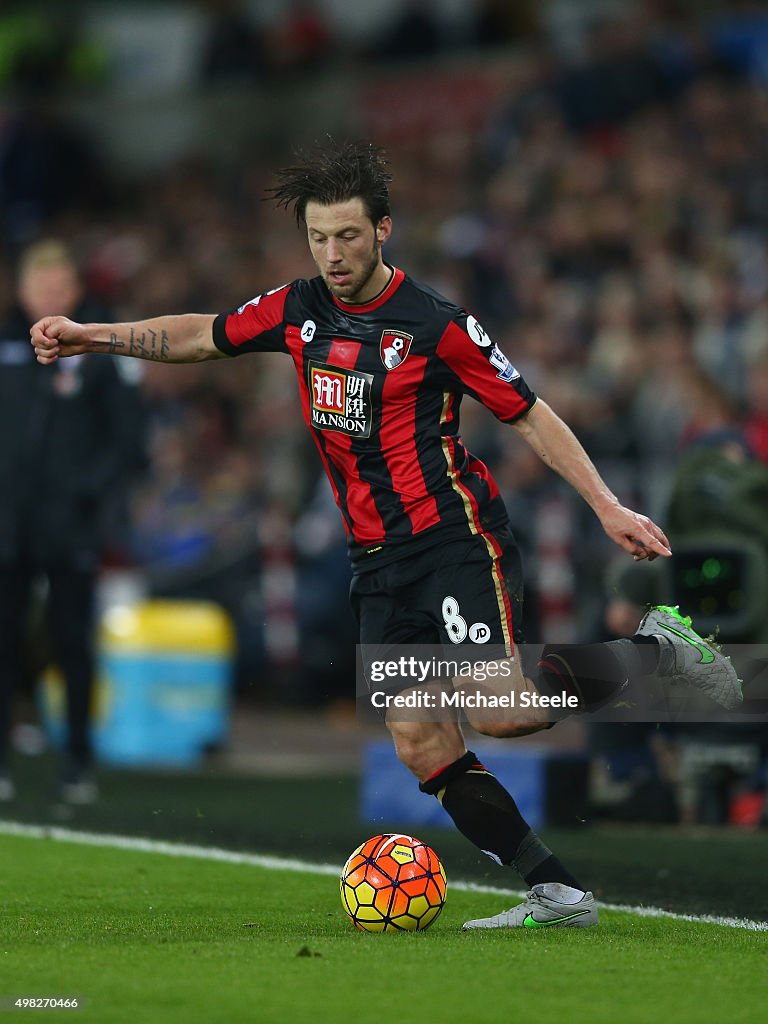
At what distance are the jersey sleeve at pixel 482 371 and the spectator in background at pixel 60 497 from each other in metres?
4.10

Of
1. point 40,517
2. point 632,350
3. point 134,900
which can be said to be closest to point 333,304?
point 134,900

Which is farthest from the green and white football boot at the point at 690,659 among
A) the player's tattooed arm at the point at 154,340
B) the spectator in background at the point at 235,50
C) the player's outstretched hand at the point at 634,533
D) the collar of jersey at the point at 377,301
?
the spectator in background at the point at 235,50

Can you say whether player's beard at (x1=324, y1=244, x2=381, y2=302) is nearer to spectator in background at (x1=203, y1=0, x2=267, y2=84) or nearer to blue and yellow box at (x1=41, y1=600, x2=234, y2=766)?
blue and yellow box at (x1=41, y1=600, x2=234, y2=766)

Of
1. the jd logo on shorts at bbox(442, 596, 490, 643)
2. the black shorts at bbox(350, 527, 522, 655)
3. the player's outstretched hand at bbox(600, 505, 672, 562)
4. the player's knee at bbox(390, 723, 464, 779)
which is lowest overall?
the player's knee at bbox(390, 723, 464, 779)

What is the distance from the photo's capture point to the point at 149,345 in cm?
602

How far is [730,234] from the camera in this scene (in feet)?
47.2

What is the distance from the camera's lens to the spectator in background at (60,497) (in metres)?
9.50

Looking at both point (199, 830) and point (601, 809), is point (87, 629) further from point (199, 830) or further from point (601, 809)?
point (601, 809)

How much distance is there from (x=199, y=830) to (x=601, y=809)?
199 centimetres

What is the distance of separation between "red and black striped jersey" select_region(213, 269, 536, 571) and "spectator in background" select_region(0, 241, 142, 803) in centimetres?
384

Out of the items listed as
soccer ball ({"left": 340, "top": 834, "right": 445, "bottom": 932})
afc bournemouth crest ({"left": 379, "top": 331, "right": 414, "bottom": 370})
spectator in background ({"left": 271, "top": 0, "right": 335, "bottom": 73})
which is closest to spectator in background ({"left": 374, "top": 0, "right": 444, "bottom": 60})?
spectator in background ({"left": 271, "top": 0, "right": 335, "bottom": 73})

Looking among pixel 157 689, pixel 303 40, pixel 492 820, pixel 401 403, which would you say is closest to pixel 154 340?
pixel 401 403

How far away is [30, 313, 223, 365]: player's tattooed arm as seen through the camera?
5.96 meters

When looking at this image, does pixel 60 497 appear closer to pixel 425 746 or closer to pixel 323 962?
pixel 425 746
